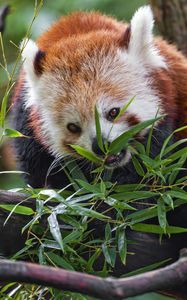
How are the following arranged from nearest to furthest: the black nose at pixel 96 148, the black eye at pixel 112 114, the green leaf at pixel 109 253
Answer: the green leaf at pixel 109 253 → the black nose at pixel 96 148 → the black eye at pixel 112 114

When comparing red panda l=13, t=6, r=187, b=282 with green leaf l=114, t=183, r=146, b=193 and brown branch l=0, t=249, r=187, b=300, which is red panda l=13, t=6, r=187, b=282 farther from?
brown branch l=0, t=249, r=187, b=300

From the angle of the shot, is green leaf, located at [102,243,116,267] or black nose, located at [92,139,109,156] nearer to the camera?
green leaf, located at [102,243,116,267]

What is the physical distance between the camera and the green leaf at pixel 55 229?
2.17 m

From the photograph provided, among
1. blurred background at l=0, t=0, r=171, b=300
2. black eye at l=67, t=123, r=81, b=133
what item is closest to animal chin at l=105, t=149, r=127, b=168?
black eye at l=67, t=123, r=81, b=133

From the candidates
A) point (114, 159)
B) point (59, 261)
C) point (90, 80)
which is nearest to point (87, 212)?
point (59, 261)

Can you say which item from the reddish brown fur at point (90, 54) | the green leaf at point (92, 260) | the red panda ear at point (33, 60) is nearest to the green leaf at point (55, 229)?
the green leaf at point (92, 260)

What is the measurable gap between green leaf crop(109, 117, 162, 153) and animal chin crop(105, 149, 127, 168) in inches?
4.3

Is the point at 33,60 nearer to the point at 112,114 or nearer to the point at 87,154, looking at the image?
the point at 112,114

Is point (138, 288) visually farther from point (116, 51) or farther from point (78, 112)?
point (116, 51)

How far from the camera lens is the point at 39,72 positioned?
298 cm

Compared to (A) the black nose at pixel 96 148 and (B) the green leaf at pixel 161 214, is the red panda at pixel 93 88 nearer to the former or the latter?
(A) the black nose at pixel 96 148

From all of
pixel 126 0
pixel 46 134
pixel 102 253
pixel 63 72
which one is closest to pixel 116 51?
pixel 63 72

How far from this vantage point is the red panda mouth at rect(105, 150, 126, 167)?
2615mm

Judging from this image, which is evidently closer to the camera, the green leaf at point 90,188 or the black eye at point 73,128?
the green leaf at point 90,188
